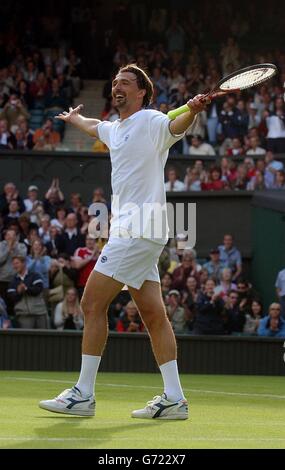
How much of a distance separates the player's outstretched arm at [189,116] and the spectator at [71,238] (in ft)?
37.5

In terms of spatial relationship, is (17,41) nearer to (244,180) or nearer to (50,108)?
(50,108)

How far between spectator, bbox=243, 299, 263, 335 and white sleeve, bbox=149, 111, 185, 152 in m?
10.1

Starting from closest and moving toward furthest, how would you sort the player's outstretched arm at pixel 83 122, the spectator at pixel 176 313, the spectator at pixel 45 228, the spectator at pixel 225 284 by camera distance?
the player's outstretched arm at pixel 83 122
the spectator at pixel 176 313
the spectator at pixel 225 284
the spectator at pixel 45 228

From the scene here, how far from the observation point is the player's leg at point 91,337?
27.9 ft

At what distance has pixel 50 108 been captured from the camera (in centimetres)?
2580

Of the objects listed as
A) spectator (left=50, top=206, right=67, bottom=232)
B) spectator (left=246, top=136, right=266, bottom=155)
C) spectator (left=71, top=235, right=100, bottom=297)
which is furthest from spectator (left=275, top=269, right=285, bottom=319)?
spectator (left=246, top=136, right=266, bottom=155)

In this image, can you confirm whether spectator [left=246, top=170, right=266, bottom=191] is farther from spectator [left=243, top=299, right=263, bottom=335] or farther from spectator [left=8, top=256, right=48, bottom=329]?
spectator [left=8, top=256, right=48, bottom=329]

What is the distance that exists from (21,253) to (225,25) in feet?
45.2

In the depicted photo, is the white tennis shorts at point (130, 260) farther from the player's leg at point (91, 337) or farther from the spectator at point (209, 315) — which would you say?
the spectator at point (209, 315)

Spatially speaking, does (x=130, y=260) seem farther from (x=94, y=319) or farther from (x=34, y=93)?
(x=34, y=93)

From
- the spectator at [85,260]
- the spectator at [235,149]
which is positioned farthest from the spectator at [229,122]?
the spectator at [85,260]

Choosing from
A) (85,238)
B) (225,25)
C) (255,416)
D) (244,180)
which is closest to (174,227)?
(85,238)

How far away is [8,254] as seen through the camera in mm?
19047

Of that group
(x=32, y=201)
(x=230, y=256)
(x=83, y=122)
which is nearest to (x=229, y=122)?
(x=230, y=256)
